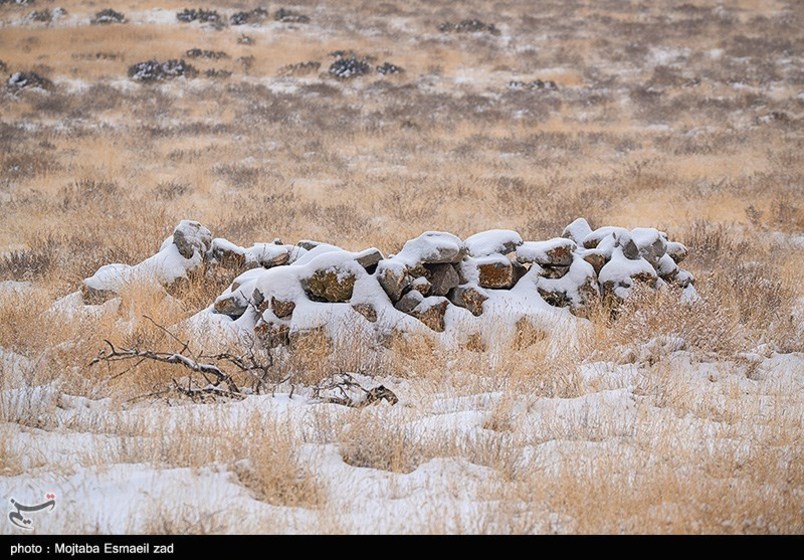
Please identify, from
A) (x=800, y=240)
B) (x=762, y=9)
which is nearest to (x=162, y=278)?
(x=800, y=240)

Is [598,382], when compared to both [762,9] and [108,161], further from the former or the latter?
[762,9]

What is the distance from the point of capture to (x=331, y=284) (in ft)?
19.6

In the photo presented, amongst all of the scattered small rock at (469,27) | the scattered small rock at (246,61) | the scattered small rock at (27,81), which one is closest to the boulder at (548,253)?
the scattered small rock at (27,81)

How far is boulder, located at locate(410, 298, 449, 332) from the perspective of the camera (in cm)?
605

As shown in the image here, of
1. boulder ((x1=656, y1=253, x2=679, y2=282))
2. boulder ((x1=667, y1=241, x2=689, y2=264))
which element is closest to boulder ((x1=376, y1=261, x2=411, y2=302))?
boulder ((x1=656, y1=253, x2=679, y2=282))

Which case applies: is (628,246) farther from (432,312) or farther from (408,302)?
(408,302)

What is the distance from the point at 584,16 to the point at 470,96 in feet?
47.7

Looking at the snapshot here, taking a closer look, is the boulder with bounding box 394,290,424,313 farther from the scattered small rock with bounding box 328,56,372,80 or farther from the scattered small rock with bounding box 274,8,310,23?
the scattered small rock with bounding box 274,8,310,23

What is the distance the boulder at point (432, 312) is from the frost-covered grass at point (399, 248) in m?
0.29

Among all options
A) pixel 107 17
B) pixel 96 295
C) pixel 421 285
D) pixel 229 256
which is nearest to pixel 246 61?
pixel 107 17

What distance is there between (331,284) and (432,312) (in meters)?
0.96

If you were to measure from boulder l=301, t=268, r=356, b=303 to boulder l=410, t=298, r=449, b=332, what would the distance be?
2.10ft

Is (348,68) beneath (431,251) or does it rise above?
beneath
